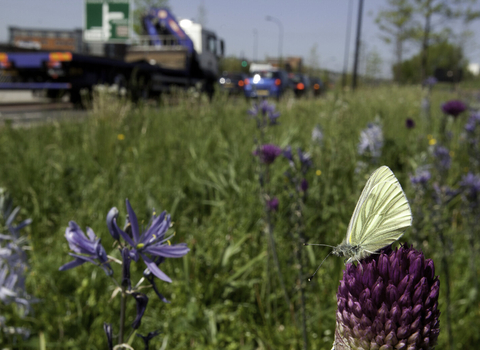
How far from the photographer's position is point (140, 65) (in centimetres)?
1199

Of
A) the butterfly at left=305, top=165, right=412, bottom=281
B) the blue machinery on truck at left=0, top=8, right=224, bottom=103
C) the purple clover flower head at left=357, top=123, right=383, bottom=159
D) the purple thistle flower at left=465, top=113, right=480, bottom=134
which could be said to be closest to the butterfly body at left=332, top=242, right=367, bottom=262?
the butterfly at left=305, top=165, right=412, bottom=281

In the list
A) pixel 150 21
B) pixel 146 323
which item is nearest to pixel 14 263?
pixel 146 323

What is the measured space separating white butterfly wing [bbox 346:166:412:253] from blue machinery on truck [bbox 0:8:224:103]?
555 cm

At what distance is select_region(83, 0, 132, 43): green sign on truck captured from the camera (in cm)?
1414

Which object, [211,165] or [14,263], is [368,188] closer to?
[14,263]

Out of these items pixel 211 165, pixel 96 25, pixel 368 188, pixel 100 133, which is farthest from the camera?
pixel 96 25

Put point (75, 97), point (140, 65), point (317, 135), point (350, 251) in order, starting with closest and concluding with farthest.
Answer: point (350, 251)
point (317, 135)
point (75, 97)
point (140, 65)

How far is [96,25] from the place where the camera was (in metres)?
14.4

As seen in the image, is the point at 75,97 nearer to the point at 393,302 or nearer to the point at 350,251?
the point at 350,251

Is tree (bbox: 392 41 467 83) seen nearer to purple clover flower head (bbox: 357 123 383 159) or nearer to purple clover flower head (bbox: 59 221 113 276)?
purple clover flower head (bbox: 357 123 383 159)

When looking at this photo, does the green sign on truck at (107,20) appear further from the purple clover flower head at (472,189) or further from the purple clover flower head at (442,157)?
the purple clover flower head at (472,189)

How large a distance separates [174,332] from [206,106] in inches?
186

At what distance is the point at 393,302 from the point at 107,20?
52.2 feet

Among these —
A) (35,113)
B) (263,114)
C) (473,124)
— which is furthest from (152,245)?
(35,113)
